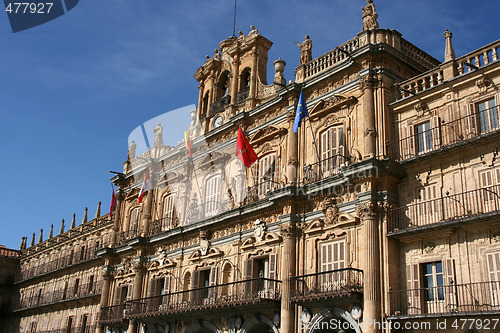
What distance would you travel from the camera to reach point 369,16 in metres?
22.6

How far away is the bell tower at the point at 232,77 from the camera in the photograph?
29.2 meters

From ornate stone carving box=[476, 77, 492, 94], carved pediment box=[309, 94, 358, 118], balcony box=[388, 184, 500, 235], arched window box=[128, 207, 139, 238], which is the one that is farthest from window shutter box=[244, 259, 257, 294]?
arched window box=[128, 207, 139, 238]

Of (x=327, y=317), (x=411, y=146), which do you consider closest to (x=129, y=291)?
(x=327, y=317)

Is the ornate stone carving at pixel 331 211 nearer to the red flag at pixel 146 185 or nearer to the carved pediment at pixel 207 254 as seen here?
the carved pediment at pixel 207 254

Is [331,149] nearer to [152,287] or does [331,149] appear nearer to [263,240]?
[263,240]

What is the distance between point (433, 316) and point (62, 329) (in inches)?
1260

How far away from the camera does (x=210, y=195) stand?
94.9ft

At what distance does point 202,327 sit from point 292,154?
9091 mm

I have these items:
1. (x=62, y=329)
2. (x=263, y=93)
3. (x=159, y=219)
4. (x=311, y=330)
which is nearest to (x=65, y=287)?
(x=62, y=329)

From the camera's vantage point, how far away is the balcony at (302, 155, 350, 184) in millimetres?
21562

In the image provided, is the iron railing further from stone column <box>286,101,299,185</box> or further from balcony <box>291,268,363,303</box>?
balcony <box>291,268,363,303</box>

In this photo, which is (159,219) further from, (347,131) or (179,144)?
(347,131)

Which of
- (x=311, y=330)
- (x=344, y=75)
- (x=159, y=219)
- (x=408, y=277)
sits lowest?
(x=311, y=330)

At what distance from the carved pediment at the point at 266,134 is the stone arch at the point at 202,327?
8679 millimetres
